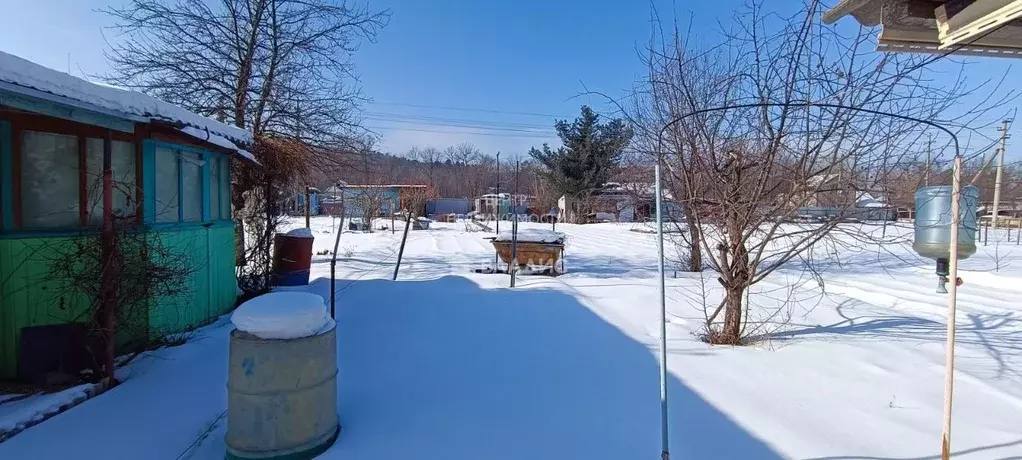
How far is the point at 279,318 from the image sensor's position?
9.09 feet

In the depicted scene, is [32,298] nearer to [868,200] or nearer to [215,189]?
[215,189]

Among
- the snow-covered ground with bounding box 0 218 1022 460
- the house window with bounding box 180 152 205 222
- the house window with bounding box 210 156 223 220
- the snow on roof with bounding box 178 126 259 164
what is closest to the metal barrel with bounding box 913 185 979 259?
the snow-covered ground with bounding box 0 218 1022 460

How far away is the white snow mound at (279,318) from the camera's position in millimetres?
2754

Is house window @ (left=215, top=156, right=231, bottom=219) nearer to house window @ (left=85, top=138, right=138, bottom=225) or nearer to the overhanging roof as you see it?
house window @ (left=85, top=138, right=138, bottom=225)

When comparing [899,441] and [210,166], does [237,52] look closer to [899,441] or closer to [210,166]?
[210,166]

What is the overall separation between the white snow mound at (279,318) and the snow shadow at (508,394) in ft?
2.39

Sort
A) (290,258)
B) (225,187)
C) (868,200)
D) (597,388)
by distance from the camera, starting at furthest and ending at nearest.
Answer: (290,258) → (225,187) → (868,200) → (597,388)

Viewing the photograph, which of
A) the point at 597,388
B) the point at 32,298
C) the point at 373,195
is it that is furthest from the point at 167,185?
the point at 373,195

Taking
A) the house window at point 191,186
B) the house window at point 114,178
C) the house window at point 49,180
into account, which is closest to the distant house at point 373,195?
the house window at point 191,186

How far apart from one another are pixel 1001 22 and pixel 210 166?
679cm

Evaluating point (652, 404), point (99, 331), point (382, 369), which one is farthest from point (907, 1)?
point (99, 331)

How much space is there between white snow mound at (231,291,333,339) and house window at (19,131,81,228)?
7.80ft

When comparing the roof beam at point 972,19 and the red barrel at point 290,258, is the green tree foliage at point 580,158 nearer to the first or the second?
the red barrel at point 290,258

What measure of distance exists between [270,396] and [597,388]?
239 centimetres
